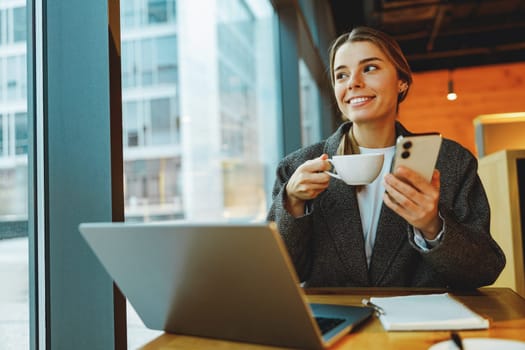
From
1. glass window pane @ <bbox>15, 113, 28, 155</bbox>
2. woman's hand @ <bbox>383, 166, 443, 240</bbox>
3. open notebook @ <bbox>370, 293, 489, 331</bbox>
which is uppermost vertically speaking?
glass window pane @ <bbox>15, 113, 28, 155</bbox>

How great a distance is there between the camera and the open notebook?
760mm

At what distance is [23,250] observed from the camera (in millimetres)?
1038

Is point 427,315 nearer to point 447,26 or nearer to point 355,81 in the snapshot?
point 355,81

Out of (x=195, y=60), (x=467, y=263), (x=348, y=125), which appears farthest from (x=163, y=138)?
(x=467, y=263)

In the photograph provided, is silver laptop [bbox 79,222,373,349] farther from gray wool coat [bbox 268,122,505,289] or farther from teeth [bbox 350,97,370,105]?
teeth [bbox 350,97,370,105]

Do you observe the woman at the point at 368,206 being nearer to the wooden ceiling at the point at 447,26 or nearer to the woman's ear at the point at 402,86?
the woman's ear at the point at 402,86

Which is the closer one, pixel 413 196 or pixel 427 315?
pixel 427 315

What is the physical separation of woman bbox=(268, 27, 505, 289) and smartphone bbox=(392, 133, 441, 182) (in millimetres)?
243

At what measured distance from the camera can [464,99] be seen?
6.82 meters

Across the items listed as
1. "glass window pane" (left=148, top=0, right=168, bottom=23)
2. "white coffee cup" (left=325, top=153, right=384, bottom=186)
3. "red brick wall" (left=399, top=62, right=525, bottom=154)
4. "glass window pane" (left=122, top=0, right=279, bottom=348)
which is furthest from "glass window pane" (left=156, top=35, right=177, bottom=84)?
"white coffee cup" (left=325, top=153, right=384, bottom=186)

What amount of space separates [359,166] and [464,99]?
21.1ft

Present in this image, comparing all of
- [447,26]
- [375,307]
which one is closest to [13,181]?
[375,307]

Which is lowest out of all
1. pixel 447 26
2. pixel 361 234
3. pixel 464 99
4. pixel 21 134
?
pixel 361 234

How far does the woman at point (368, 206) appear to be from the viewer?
1220 millimetres
